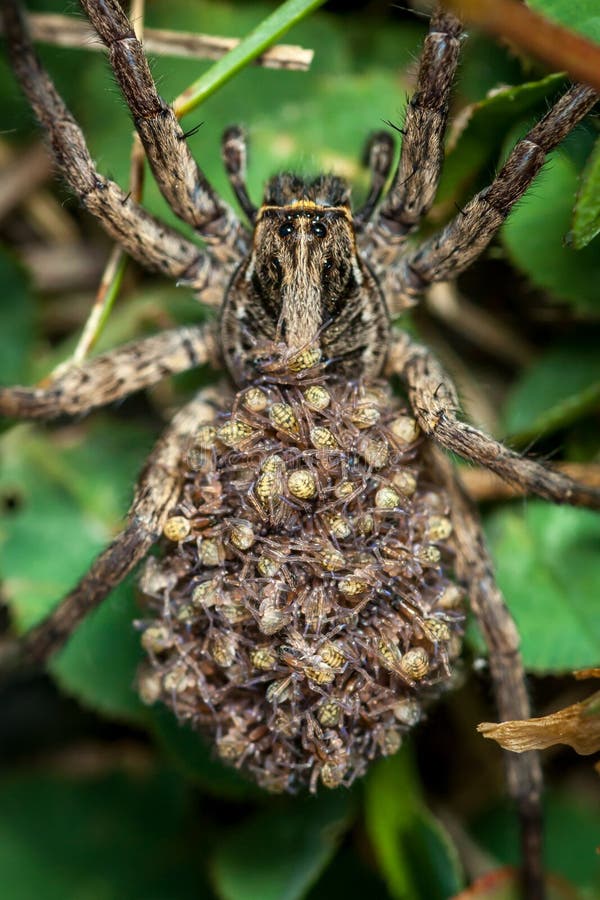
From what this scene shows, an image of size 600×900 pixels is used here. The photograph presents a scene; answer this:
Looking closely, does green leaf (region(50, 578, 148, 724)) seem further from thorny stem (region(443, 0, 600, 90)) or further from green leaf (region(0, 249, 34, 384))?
thorny stem (region(443, 0, 600, 90))

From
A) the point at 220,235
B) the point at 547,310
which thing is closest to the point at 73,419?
the point at 220,235

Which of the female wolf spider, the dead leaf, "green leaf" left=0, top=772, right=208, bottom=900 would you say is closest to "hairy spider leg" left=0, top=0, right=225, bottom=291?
the female wolf spider

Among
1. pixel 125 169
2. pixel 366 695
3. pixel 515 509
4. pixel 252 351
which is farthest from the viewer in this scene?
pixel 125 169

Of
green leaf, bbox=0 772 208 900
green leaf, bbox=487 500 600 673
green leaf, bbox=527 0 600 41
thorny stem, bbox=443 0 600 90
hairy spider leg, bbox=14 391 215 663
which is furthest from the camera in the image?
green leaf, bbox=0 772 208 900

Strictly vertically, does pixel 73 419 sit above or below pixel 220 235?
below

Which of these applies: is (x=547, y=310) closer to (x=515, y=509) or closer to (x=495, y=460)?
(x=515, y=509)

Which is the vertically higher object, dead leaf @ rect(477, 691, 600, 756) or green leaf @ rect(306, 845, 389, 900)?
dead leaf @ rect(477, 691, 600, 756)
